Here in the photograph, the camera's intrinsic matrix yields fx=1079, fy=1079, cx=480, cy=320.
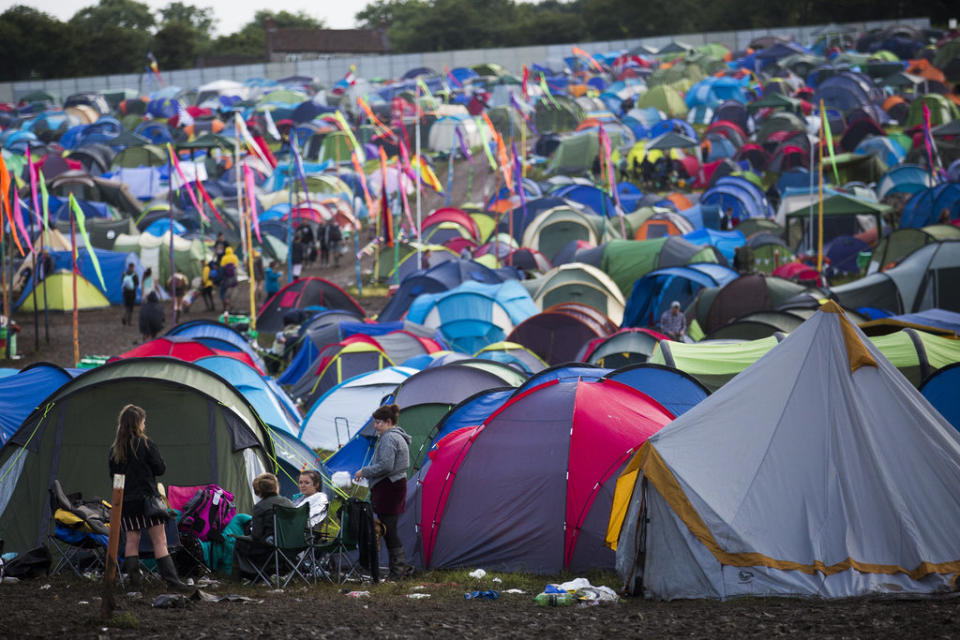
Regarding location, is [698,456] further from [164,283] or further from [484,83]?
[484,83]

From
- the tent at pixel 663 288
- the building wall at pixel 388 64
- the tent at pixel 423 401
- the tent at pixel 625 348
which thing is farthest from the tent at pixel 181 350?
the building wall at pixel 388 64

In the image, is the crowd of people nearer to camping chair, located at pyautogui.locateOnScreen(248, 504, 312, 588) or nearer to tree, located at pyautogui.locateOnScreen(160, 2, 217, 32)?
camping chair, located at pyautogui.locateOnScreen(248, 504, 312, 588)

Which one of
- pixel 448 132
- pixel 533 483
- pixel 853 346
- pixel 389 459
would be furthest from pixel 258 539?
pixel 448 132

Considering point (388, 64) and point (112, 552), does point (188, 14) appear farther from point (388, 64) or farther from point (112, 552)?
point (112, 552)

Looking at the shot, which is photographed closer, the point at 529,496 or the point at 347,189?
the point at 529,496

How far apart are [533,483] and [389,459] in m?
1.40

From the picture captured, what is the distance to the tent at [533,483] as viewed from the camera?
8812 mm

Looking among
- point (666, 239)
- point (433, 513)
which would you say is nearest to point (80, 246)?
point (666, 239)

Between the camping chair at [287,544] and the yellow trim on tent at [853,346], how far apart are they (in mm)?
4092

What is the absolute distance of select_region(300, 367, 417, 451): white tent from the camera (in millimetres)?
14211

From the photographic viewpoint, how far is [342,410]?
46.9 feet

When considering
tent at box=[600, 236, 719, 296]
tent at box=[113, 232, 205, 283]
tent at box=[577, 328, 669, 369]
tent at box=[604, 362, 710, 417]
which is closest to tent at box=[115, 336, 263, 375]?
tent at box=[577, 328, 669, 369]

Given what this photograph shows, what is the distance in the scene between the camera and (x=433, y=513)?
9.22 metres

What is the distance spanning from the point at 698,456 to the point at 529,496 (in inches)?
74.0
